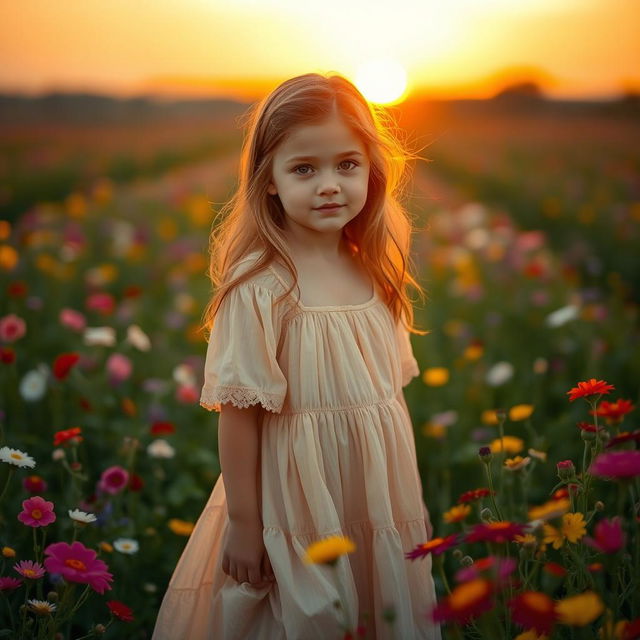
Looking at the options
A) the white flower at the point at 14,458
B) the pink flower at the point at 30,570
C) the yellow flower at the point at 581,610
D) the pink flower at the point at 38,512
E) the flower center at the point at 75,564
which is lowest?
the pink flower at the point at 30,570

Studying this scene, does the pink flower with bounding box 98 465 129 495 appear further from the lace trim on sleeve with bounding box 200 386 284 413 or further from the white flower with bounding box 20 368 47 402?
the white flower with bounding box 20 368 47 402

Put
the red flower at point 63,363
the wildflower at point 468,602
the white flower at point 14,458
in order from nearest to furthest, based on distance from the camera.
→ the wildflower at point 468,602 < the white flower at point 14,458 < the red flower at point 63,363

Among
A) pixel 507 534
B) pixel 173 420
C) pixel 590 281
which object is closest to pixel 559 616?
pixel 507 534

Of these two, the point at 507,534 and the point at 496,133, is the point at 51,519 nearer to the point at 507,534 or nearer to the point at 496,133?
the point at 507,534

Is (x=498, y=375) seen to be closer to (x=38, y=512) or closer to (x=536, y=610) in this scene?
(x=38, y=512)

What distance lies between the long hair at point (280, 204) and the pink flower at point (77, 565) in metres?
0.51

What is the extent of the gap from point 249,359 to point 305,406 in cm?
15

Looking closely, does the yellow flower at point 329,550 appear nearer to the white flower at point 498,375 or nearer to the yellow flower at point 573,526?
the yellow flower at point 573,526

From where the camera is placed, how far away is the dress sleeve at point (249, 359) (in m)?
1.35

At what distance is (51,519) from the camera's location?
4.69ft

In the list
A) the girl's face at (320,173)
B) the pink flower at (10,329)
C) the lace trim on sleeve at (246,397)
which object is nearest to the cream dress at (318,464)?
the lace trim on sleeve at (246,397)

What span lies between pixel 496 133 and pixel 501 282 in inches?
154

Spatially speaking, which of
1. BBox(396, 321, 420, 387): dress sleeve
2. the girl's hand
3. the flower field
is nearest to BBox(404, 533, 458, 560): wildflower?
the flower field

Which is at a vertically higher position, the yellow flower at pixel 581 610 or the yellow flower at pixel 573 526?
the yellow flower at pixel 581 610
